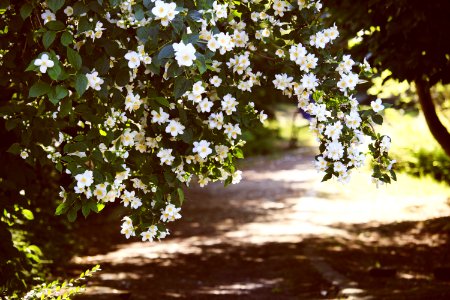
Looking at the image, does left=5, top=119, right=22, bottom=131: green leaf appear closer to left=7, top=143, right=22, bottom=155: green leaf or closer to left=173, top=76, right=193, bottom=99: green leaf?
left=7, top=143, right=22, bottom=155: green leaf

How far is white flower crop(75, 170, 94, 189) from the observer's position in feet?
11.7

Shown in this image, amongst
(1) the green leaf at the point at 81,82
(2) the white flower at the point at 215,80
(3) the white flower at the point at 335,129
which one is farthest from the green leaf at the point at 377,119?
(1) the green leaf at the point at 81,82

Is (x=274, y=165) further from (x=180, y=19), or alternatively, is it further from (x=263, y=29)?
(x=180, y=19)

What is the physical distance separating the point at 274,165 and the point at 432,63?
12974 millimetres

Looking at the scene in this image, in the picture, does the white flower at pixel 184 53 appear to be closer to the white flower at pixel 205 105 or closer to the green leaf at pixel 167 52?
the green leaf at pixel 167 52

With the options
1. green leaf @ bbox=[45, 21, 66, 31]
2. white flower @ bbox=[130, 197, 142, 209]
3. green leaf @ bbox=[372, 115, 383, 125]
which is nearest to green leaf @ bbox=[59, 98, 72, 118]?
green leaf @ bbox=[45, 21, 66, 31]

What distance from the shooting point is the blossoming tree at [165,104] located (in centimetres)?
363

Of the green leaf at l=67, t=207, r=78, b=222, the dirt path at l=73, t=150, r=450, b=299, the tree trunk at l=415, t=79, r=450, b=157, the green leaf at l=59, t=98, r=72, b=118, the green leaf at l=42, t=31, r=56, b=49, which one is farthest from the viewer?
the tree trunk at l=415, t=79, r=450, b=157

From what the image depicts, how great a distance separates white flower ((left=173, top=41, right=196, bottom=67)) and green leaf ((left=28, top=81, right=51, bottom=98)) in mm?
633

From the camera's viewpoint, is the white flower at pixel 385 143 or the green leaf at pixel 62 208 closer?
the green leaf at pixel 62 208

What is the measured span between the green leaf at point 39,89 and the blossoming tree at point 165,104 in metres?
0.15

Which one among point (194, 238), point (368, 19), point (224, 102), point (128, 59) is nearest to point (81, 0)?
point (128, 59)

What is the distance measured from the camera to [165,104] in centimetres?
387

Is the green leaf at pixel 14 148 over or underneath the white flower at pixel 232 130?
over
